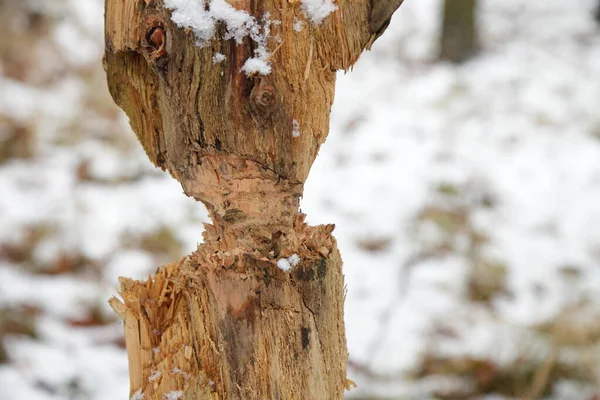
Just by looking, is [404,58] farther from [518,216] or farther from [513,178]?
[518,216]

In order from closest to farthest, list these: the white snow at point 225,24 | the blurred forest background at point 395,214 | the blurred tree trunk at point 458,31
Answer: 1. the white snow at point 225,24
2. the blurred forest background at point 395,214
3. the blurred tree trunk at point 458,31

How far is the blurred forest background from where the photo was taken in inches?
80.7

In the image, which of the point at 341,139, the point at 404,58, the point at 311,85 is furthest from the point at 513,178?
the point at 311,85

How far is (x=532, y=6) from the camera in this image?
571 centimetres

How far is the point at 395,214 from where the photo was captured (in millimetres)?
2941

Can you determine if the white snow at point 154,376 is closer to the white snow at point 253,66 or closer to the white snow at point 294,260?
the white snow at point 294,260

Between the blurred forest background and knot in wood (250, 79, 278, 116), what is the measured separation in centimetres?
151

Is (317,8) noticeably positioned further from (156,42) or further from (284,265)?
(284,265)

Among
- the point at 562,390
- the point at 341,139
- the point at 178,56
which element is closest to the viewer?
the point at 178,56

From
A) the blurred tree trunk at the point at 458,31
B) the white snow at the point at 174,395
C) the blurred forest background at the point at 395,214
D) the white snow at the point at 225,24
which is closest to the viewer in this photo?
the white snow at the point at 225,24

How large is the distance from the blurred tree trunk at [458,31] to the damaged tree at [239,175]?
165 inches

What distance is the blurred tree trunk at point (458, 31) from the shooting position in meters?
4.55

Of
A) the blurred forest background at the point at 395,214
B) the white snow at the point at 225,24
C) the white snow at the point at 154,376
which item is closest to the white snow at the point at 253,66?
the white snow at the point at 225,24

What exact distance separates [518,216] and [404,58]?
7.14 ft
